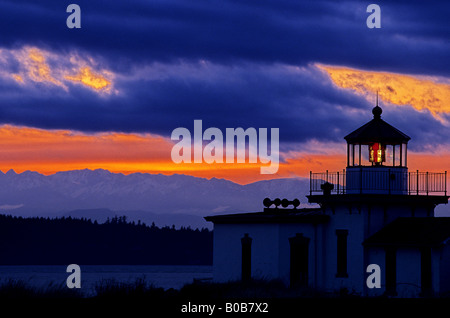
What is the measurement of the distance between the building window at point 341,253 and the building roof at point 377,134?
3955 millimetres

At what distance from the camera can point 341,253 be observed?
1577 inches

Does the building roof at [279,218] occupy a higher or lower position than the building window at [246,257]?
higher

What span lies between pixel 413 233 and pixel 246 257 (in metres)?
7.82

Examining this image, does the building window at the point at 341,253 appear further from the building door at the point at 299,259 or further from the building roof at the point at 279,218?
the building door at the point at 299,259

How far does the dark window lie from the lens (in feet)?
120

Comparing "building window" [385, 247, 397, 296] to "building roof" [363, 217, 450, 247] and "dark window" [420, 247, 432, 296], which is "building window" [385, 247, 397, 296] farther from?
"dark window" [420, 247, 432, 296]

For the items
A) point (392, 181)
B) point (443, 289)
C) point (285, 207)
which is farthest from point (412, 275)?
point (285, 207)

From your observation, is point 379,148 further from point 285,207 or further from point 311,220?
point 285,207

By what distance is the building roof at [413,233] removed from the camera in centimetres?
3666

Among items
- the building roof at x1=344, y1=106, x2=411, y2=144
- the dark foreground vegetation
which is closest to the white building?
the building roof at x1=344, y1=106, x2=411, y2=144
